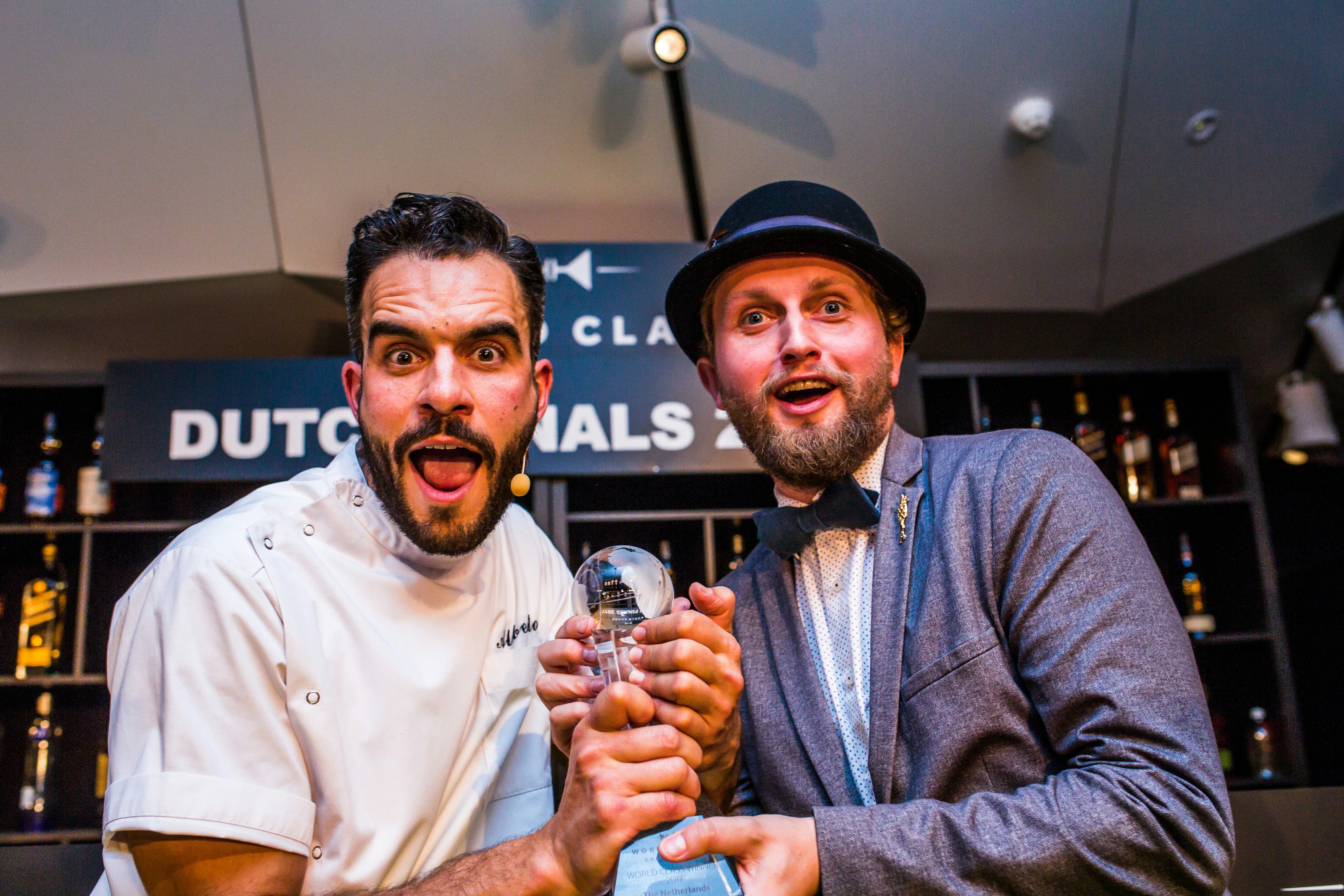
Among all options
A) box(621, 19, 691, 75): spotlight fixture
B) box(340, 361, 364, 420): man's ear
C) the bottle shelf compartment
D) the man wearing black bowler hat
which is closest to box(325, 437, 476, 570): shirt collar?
box(340, 361, 364, 420): man's ear

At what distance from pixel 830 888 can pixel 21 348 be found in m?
3.81

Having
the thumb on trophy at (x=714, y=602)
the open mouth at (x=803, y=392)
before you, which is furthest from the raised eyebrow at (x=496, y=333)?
the thumb on trophy at (x=714, y=602)

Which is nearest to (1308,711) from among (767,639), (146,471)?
(767,639)

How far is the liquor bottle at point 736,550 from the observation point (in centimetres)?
358

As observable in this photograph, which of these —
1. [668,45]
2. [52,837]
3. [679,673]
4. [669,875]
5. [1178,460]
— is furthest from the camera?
[1178,460]

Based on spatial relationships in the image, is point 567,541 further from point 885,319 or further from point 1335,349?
point 1335,349

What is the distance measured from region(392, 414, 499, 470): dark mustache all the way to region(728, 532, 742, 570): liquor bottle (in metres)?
2.22

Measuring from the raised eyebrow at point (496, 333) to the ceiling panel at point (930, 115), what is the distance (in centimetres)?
209

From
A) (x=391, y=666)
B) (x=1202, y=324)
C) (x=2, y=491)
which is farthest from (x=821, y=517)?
(x=2, y=491)

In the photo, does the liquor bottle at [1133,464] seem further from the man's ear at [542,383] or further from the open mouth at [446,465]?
the open mouth at [446,465]

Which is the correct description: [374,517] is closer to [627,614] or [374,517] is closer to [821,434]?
[627,614]

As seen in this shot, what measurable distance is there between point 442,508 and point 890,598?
0.77 m

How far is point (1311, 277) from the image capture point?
3912 millimetres

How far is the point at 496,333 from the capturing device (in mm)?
1516
